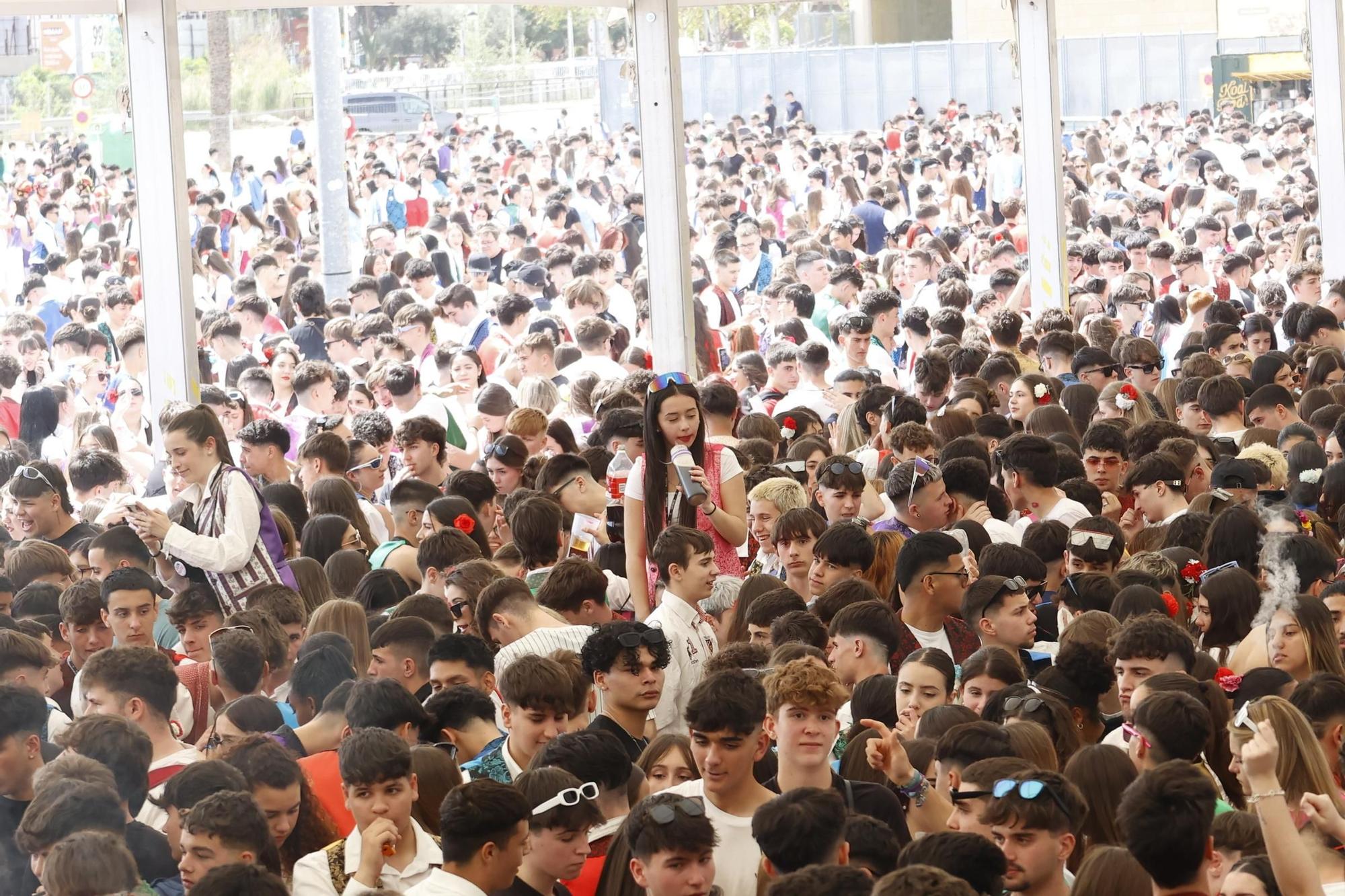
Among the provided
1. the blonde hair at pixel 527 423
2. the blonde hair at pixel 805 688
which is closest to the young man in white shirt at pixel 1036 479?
the blonde hair at pixel 527 423

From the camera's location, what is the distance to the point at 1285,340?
11633mm

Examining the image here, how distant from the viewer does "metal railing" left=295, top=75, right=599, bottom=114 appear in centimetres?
3114

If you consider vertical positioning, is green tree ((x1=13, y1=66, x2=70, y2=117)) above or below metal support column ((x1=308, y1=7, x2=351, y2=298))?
above

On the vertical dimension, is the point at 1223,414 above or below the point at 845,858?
above

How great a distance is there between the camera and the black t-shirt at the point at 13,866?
425 cm

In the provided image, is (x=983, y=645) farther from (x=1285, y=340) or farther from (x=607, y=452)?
(x=1285, y=340)

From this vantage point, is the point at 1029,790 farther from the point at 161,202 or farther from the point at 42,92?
the point at 42,92

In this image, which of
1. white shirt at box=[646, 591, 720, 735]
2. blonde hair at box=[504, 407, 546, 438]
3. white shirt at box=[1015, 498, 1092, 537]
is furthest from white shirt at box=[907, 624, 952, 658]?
blonde hair at box=[504, 407, 546, 438]

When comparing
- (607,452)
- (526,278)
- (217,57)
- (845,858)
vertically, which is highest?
(217,57)

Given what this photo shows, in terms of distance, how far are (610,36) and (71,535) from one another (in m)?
30.0

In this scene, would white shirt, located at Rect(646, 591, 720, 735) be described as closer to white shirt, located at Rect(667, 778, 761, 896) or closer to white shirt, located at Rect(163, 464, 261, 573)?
white shirt, located at Rect(667, 778, 761, 896)

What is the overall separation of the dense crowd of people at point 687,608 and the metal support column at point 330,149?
84.9 inches

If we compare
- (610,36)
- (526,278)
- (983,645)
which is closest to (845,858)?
(983,645)

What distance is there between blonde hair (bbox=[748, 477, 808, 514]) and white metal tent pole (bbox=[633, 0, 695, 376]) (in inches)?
165
